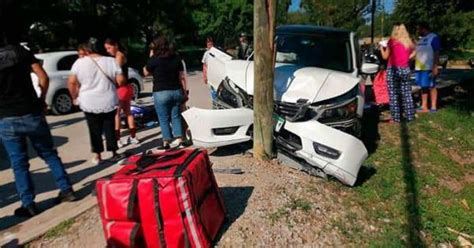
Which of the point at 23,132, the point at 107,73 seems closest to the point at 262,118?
the point at 107,73

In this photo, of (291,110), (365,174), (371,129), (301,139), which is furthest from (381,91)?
(301,139)

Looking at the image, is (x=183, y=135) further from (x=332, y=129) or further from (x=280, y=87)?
(x=332, y=129)

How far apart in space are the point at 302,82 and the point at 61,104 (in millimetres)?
6932

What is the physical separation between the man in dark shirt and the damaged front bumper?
176 cm

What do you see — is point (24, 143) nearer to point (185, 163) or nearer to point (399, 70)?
point (185, 163)

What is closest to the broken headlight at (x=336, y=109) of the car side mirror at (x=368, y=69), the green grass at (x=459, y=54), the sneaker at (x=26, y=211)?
the car side mirror at (x=368, y=69)

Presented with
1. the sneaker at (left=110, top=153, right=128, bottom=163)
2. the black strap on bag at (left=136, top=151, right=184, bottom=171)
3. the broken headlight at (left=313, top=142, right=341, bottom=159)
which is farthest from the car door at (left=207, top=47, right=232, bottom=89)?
the black strap on bag at (left=136, top=151, right=184, bottom=171)

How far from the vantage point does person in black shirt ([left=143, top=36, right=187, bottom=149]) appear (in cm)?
611

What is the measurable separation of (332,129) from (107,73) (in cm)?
286

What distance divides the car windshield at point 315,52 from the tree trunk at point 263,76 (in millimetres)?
1763

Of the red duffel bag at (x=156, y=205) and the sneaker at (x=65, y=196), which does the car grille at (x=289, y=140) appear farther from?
the sneaker at (x=65, y=196)

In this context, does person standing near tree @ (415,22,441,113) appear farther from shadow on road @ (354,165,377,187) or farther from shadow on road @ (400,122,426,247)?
shadow on road @ (354,165,377,187)

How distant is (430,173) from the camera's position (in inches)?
244

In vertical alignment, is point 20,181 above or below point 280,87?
below
